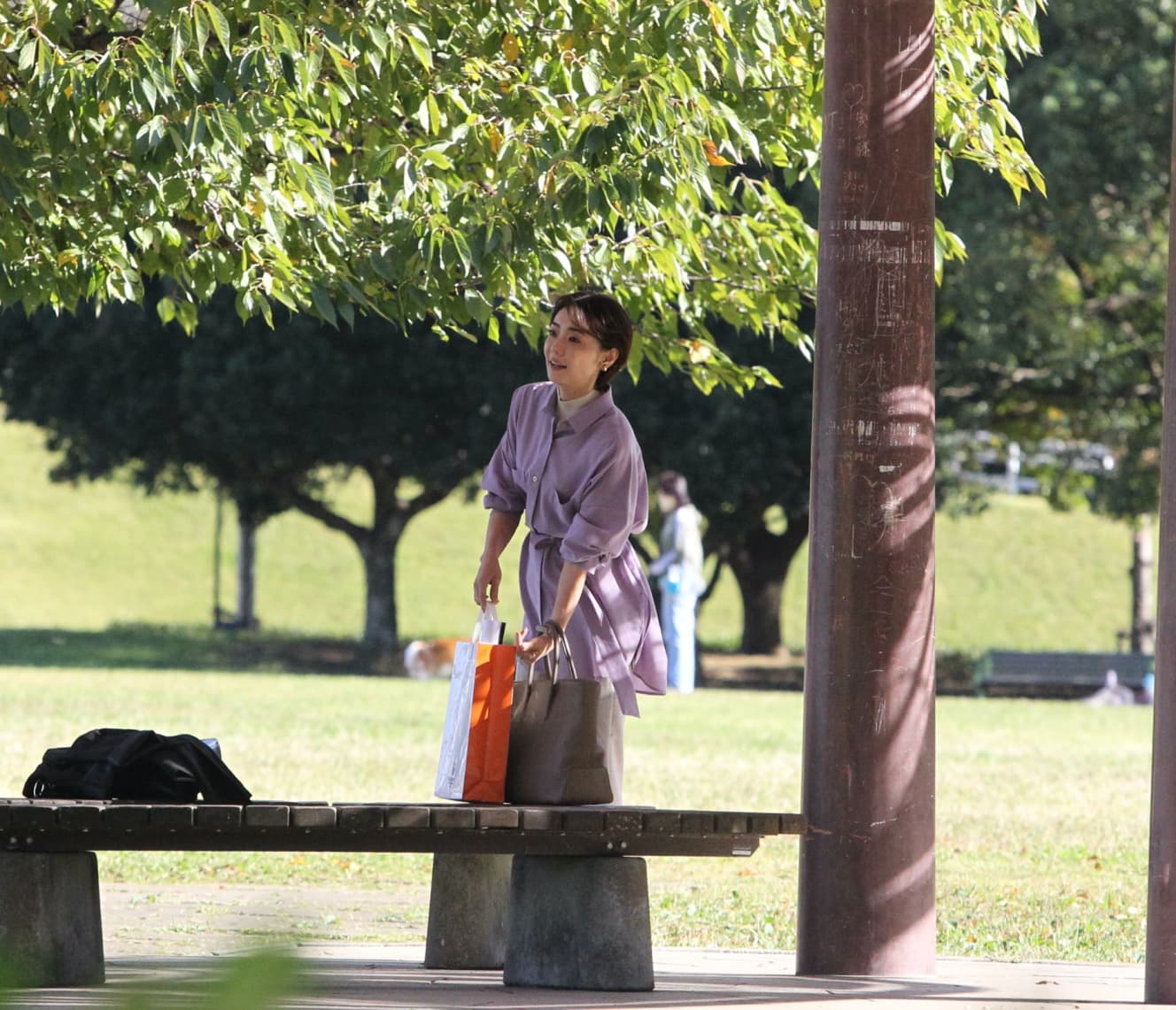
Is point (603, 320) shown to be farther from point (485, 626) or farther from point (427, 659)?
point (427, 659)

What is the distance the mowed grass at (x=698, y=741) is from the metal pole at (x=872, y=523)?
1676 millimetres

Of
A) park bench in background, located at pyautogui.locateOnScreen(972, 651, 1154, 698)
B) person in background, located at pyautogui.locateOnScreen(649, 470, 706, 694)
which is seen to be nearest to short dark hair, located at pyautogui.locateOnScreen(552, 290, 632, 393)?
person in background, located at pyautogui.locateOnScreen(649, 470, 706, 694)

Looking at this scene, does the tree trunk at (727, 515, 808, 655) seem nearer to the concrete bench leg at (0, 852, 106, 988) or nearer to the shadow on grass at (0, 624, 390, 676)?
the shadow on grass at (0, 624, 390, 676)

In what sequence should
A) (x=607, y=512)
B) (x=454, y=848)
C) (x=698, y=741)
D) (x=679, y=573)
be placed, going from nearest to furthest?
(x=454, y=848), (x=607, y=512), (x=698, y=741), (x=679, y=573)

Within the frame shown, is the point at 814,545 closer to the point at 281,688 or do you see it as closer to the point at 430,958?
the point at 430,958

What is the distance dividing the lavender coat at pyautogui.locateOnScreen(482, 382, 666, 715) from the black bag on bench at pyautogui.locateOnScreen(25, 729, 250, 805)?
0.94 m

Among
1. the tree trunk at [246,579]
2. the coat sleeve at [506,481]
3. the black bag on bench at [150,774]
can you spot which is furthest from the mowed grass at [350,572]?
the black bag on bench at [150,774]

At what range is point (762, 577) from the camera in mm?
34812

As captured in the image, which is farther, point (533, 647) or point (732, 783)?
point (732, 783)

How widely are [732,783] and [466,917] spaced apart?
23.6 ft

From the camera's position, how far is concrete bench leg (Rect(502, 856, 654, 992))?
5.17 m

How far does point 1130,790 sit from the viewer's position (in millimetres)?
13609

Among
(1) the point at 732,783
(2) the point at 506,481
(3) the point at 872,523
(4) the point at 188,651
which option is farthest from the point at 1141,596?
(2) the point at 506,481

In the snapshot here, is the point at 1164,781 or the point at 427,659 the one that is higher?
the point at 1164,781
